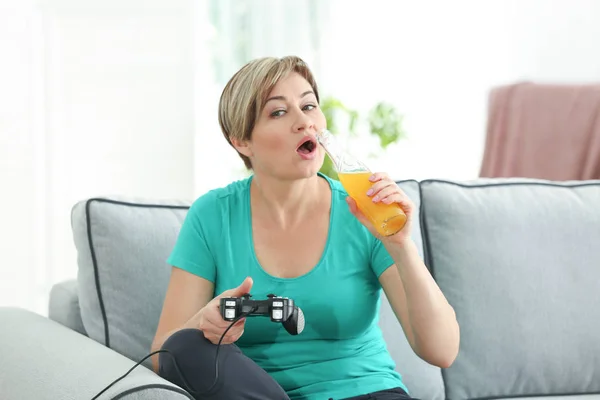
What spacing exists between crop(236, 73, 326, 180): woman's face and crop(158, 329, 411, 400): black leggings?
369 millimetres

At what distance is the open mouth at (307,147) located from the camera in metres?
1.44

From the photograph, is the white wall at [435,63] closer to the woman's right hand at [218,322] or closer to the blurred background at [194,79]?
the blurred background at [194,79]

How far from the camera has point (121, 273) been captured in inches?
63.7

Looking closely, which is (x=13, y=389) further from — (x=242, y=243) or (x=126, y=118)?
(x=126, y=118)

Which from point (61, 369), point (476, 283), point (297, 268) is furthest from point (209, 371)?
point (476, 283)

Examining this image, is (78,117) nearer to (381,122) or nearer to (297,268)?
(381,122)

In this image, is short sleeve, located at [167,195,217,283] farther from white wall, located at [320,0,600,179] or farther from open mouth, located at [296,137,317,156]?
white wall, located at [320,0,600,179]

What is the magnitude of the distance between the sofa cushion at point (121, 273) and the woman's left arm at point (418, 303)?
1.64 ft

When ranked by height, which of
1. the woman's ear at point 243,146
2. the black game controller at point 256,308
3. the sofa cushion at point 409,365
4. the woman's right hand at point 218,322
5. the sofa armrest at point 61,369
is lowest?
the sofa cushion at point 409,365

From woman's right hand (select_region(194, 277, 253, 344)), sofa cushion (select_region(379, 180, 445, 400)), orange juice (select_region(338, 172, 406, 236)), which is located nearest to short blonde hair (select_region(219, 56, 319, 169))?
orange juice (select_region(338, 172, 406, 236))

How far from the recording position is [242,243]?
4.95ft

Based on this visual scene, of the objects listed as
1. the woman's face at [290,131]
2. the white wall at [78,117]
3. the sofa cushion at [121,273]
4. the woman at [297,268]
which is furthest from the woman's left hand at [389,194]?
the white wall at [78,117]

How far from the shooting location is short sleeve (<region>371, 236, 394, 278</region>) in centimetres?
145

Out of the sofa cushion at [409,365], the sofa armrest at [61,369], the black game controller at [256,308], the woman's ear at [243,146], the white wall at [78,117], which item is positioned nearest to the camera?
the sofa armrest at [61,369]
